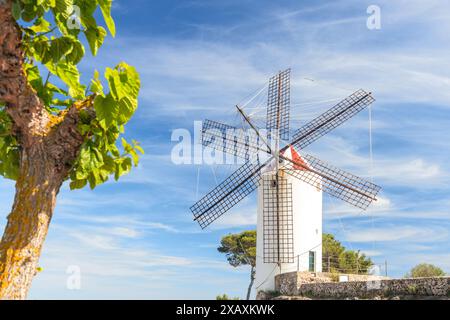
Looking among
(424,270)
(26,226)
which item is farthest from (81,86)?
(424,270)

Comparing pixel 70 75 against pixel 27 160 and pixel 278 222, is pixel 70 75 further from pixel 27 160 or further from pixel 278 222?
pixel 278 222

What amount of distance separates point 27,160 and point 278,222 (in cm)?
1427

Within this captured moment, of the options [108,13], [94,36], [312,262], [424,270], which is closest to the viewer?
[108,13]

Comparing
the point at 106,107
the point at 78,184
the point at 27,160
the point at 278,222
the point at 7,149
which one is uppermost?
the point at 278,222

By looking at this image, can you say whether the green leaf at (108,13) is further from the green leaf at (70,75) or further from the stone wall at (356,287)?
the stone wall at (356,287)

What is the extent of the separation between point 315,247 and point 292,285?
1813 mm

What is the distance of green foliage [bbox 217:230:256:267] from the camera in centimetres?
3428

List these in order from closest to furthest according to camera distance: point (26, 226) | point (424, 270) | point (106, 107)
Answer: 1. point (26, 226)
2. point (106, 107)
3. point (424, 270)

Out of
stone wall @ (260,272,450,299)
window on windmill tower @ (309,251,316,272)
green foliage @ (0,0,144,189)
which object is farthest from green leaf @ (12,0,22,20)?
window on windmill tower @ (309,251,316,272)

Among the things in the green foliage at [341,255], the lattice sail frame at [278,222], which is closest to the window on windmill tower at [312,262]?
the lattice sail frame at [278,222]

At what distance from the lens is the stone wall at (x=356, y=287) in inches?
531

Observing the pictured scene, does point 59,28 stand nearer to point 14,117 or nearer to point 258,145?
point 14,117

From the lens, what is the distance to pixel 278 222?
18.1 m

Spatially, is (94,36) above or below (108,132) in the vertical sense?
above
